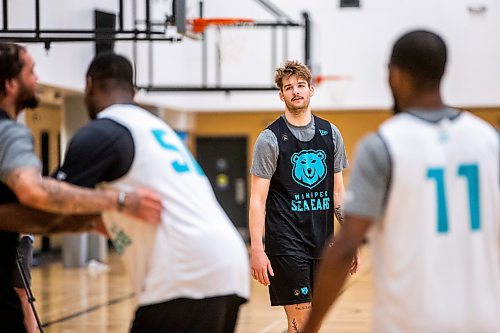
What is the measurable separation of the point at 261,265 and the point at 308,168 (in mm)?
716

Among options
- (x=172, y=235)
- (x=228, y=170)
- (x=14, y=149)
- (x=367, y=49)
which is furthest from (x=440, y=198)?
(x=228, y=170)

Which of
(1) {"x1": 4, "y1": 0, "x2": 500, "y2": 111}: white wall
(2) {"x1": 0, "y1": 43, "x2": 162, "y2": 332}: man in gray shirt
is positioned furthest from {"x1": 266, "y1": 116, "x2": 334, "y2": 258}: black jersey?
(1) {"x1": 4, "y1": 0, "x2": 500, "y2": 111}: white wall

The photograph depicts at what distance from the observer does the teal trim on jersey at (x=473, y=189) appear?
3.33m

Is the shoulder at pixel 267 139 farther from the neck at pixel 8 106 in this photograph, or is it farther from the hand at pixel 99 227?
the neck at pixel 8 106

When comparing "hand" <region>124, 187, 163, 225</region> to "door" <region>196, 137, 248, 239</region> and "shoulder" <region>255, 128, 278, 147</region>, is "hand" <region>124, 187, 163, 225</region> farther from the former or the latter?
"door" <region>196, 137, 248, 239</region>

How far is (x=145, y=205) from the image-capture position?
12.3 ft

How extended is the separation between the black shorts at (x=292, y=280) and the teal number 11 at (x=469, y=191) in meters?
3.33

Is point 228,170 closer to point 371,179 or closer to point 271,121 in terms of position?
point 271,121

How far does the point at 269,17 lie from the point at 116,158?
17843 millimetres

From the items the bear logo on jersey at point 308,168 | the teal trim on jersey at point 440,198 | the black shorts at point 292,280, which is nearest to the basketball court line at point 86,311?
the black shorts at point 292,280

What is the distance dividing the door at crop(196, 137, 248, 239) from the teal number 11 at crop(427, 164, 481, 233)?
69.4 feet

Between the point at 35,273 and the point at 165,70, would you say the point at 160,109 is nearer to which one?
the point at 165,70

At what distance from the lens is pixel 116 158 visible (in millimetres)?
3834

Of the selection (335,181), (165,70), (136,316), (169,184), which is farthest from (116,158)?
(165,70)
